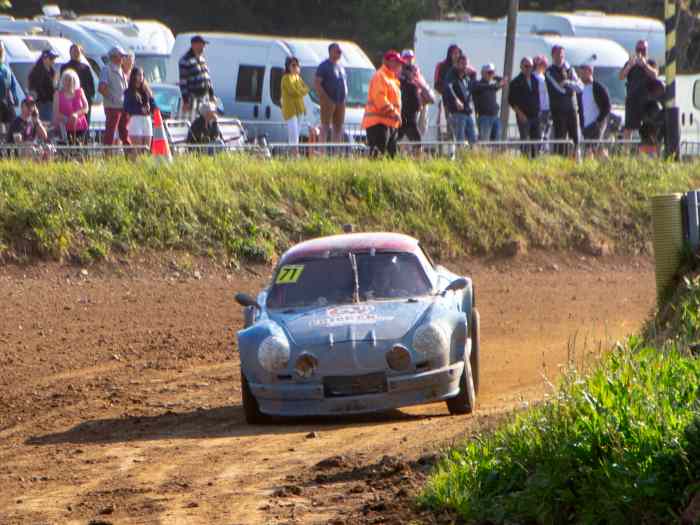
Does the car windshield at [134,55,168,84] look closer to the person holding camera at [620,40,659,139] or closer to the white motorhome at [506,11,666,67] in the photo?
the white motorhome at [506,11,666,67]

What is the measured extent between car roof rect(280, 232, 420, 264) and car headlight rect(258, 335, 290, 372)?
4.33ft

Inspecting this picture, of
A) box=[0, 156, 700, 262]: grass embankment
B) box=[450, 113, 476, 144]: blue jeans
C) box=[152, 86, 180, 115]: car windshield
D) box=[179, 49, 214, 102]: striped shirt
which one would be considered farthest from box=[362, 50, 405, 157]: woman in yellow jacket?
box=[152, 86, 180, 115]: car windshield

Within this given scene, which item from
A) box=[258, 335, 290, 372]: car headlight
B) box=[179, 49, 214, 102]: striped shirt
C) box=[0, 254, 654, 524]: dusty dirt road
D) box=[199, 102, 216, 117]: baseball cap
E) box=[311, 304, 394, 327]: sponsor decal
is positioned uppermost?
box=[179, 49, 214, 102]: striped shirt

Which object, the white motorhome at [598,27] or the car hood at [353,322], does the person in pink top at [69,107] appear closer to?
the car hood at [353,322]

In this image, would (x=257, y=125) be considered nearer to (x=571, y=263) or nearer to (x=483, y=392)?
(x=571, y=263)

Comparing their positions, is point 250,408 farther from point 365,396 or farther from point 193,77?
point 193,77

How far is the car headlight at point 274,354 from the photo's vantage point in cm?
1042

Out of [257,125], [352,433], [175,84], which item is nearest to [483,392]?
[352,433]

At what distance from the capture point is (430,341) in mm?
10430

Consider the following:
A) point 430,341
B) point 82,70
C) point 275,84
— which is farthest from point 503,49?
point 430,341

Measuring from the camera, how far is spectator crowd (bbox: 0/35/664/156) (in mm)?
20828

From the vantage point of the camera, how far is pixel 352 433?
1007 cm

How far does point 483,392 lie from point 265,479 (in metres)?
3.93

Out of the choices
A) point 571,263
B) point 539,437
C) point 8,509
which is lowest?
point 571,263
